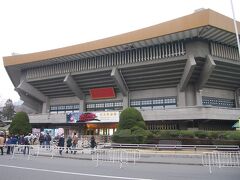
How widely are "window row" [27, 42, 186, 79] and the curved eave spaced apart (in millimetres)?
2757

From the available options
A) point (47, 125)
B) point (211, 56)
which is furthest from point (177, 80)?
point (47, 125)

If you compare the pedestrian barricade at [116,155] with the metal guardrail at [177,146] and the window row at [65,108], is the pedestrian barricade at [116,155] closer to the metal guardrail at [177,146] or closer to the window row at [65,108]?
the metal guardrail at [177,146]

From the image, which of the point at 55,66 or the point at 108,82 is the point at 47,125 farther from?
the point at 108,82

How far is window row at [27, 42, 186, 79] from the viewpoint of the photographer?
112 feet

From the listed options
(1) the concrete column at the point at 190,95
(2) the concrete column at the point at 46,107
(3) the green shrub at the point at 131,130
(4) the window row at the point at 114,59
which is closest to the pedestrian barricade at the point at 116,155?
(3) the green shrub at the point at 131,130

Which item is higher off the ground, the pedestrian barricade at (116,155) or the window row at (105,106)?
the window row at (105,106)

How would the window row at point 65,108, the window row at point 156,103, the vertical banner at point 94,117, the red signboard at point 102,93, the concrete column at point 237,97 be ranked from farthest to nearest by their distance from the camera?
the window row at point 65,108
the red signboard at point 102,93
the concrete column at point 237,97
the window row at point 156,103
the vertical banner at point 94,117

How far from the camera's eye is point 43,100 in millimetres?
50031

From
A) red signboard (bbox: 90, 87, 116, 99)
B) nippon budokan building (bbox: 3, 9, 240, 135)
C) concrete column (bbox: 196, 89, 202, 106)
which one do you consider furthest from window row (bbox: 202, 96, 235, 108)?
red signboard (bbox: 90, 87, 116, 99)

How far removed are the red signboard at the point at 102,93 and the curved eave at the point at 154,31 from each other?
296 inches

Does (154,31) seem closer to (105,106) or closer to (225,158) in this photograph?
(105,106)

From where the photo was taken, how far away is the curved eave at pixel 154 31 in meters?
28.7

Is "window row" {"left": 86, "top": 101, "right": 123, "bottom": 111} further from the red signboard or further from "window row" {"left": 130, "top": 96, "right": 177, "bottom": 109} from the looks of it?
"window row" {"left": 130, "top": 96, "right": 177, "bottom": 109}

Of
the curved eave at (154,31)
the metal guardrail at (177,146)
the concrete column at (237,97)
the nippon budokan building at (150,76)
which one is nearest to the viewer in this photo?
the metal guardrail at (177,146)
